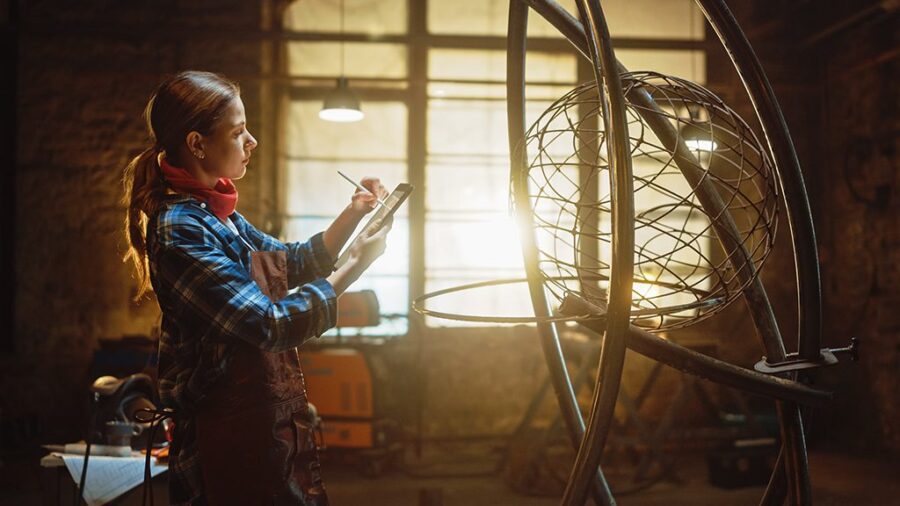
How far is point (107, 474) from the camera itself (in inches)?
104

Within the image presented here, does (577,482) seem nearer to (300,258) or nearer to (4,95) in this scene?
(300,258)

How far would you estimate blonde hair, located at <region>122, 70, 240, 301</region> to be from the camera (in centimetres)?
160

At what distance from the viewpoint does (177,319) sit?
59.9 inches

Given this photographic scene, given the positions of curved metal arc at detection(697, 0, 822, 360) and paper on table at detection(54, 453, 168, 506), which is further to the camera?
paper on table at detection(54, 453, 168, 506)

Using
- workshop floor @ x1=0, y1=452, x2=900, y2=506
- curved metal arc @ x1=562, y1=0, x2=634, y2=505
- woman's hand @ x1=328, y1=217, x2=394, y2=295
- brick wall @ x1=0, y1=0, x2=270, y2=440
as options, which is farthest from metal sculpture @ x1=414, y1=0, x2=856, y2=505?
brick wall @ x1=0, y1=0, x2=270, y2=440

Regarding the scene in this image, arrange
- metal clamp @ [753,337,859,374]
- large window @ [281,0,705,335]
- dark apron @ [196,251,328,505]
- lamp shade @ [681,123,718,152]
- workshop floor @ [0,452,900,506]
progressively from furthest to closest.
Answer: large window @ [281,0,705,335] → workshop floor @ [0,452,900,506] → dark apron @ [196,251,328,505] → metal clamp @ [753,337,859,374] → lamp shade @ [681,123,718,152]

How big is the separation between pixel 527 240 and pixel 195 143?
2.31ft

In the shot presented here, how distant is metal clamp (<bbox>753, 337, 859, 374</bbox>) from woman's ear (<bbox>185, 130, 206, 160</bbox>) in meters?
1.16

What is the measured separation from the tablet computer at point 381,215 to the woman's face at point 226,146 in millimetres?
272

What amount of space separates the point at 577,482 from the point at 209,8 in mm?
5862

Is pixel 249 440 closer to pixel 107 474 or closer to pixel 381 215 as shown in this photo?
pixel 381 215

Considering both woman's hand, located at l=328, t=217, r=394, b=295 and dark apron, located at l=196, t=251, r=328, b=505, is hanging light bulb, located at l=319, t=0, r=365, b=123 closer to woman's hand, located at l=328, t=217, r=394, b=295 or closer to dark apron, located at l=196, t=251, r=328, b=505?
woman's hand, located at l=328, t=217, r=394, b=295

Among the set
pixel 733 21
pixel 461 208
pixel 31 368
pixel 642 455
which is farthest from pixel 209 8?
pixel 733 21

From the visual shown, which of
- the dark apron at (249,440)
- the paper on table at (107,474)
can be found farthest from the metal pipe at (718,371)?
the paper on table at (107,474)
